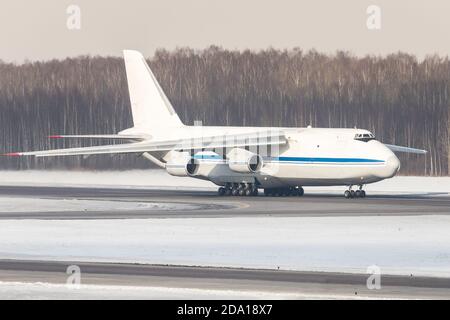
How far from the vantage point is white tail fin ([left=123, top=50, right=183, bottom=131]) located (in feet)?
172

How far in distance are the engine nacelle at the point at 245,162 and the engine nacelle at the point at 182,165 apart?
2050 millimetres

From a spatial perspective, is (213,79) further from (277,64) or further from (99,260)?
(99,260)

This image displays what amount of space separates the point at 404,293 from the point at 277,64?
239 ft

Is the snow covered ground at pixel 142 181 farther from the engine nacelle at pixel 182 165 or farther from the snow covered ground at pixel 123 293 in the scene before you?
the snow covered ground at pixel 123 293

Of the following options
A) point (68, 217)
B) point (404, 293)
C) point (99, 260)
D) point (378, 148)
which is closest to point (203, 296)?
point (404, 293)

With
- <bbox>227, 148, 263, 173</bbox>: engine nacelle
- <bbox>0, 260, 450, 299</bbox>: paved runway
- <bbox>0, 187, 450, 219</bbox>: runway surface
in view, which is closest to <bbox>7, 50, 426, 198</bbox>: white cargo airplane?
<bbox>227, 148, 263, 173</bbox>: engine nacelle

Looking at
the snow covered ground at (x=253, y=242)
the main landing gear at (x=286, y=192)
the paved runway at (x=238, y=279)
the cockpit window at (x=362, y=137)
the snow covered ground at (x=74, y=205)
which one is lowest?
the main landing gear at (x=286, y=192)

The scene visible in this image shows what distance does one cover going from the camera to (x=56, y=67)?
9456 centimetres

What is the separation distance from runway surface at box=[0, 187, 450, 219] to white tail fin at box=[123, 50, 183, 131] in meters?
3.22

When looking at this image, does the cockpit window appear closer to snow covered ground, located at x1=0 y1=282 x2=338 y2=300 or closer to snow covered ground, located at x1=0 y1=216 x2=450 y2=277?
snow covered ground, located at x1=0 y1=216 x2=450 y2=277

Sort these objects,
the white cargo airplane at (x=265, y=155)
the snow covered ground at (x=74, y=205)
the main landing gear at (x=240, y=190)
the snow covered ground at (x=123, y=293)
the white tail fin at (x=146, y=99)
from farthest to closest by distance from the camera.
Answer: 1. the white tail fin at (x=146, y=99)
2. the main landing gear at (x=240, y=190)
3. the white cargo airplane at (x=265, y=155)
4. the snow covered ground at (x=74, y=205)
5. the snow covered ground at (x=123, y=293)

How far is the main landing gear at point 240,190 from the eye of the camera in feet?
159

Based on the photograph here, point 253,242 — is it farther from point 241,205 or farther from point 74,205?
point 74,205

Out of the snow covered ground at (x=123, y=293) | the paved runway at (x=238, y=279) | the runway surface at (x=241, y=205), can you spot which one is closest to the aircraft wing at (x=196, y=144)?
the runway surface at (x=241, y=205)
